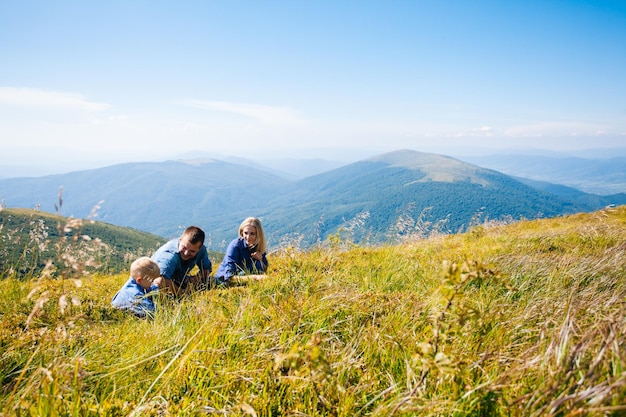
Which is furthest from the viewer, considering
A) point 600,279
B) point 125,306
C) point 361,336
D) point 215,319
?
point 125,306

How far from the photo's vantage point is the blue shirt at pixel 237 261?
6848 mm

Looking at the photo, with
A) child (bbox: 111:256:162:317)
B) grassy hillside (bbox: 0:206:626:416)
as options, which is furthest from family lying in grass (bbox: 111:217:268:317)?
grassy hillside (bbox: 0:206:626:416)

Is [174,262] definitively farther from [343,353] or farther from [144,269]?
[343,353]

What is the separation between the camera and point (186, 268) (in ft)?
21.8

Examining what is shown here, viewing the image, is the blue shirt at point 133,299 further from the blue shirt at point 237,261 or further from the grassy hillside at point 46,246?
the blue shirt at point 237,261

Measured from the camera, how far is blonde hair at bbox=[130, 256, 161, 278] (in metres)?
5.24

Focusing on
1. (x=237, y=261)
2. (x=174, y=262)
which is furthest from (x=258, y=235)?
(x=174, y=262)

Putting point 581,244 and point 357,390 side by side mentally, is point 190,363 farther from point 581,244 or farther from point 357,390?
point 581,244

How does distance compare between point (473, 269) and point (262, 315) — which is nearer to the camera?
point (473, 269)

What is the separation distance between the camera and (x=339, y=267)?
5527 mm

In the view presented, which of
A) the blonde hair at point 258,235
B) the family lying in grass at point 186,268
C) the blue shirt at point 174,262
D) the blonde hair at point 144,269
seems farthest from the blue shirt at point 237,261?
the blonde hair at point 144,269

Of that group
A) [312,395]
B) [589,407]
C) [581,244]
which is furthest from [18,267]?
[581,244]

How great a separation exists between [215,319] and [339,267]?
2.73 metres

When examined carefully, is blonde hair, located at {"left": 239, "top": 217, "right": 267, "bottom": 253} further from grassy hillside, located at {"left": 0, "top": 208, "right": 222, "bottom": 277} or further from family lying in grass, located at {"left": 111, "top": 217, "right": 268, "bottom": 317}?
grassy hillside, located at {"left": 0, "top": 208, "right": 222, "bottom": 277}
